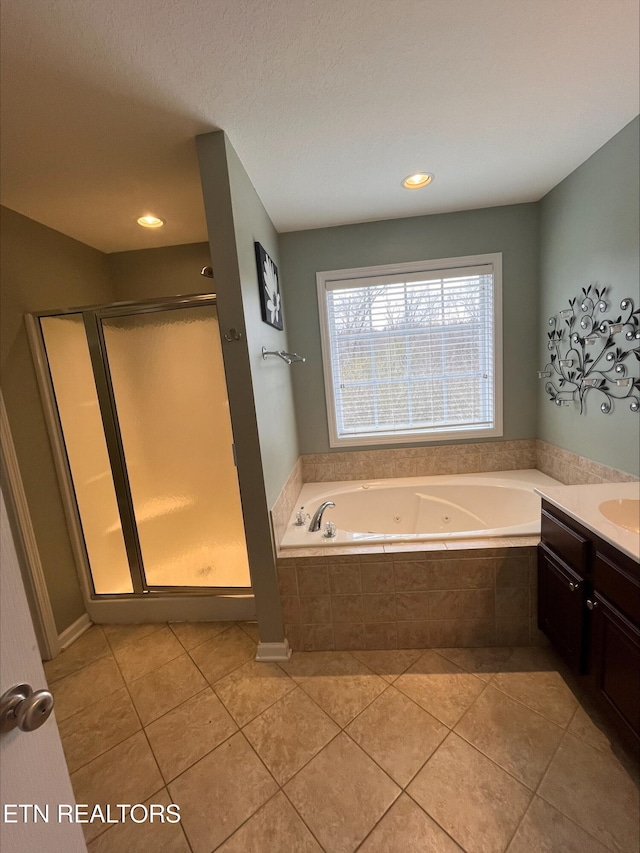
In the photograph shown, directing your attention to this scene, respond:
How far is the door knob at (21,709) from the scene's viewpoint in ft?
1.65

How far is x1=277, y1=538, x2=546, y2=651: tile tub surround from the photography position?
65.6 inches

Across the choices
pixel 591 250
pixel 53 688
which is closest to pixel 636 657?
pixel 591 250

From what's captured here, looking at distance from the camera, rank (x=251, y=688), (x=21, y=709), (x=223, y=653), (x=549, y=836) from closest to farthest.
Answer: (x=21, y=709) → (x=549, y=836) → (x=251, y=688) → (x=223, y=653)

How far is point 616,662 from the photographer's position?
1166 mm

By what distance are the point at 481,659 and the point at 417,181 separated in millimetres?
2554

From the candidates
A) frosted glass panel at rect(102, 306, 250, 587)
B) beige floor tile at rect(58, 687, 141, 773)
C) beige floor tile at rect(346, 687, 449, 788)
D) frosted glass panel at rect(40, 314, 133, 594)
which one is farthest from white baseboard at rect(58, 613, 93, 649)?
beige floor tile at rect(346, 687, 449, 788)

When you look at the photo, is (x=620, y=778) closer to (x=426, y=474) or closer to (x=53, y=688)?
(x=426, y=474)

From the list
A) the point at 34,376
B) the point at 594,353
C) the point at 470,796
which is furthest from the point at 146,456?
the point at 594,353

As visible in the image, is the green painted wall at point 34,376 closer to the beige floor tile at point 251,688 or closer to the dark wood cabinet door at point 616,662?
the beige floor tile at point 251,688

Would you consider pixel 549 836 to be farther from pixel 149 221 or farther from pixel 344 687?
pixel 149 221

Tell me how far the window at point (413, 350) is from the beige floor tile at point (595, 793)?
178cm

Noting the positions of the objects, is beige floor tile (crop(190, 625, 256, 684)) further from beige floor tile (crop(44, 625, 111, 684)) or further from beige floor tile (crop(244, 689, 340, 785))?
beige floor tile (crop(44, 625, 111, 684))

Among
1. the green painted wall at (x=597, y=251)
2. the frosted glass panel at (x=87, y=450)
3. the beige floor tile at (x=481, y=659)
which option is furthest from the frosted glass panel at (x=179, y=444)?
the green painted wall at (x=597, y=251)

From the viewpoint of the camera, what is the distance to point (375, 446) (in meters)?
2.67
